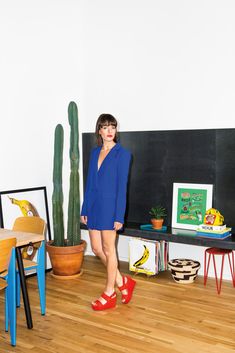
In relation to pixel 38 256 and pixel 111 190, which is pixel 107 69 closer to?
pixel 111 190

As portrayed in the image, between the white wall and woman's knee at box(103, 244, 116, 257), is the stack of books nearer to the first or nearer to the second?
the white wall

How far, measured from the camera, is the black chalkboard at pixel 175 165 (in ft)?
12.7

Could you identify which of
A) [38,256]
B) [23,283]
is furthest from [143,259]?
[23,283]

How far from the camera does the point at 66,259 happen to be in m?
4.00

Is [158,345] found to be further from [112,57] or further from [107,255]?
[112,57]

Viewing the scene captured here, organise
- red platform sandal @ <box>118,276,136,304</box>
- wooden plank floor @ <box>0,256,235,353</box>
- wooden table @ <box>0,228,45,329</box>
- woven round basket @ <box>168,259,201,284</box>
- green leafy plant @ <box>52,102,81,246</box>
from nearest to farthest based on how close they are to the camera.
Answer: wooden plank floor @ <box>0,256,235,353</box> < wooden table @ <box>0,228,45,329</box> < red platform sandal @ <box>118,276,136,304</box> < woven round basket @ <box>168,259,201,284</box> < green leafy plant @ <box>52,102,81,246</box>

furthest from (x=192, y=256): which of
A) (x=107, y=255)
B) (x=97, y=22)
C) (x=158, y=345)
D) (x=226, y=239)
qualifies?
(x=97, y=22)

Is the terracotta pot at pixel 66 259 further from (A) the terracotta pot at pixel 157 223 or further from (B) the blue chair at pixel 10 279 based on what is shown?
(B) the blue chair at pixel 10 279

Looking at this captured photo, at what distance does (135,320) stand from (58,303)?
69 cm

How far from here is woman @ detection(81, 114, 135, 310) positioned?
318 centimetres

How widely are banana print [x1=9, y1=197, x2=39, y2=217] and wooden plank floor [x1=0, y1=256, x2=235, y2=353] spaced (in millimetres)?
668

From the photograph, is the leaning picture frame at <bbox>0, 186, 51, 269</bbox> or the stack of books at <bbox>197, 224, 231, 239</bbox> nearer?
the stack of books at <bbox>197, 224, 231, 239</bbox>

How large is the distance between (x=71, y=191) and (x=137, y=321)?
1540 millimetres

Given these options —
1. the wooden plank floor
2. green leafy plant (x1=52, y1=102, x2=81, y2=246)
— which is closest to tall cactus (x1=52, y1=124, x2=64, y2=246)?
green leafy plant (x1=52, y1=102, x2=81, y2=246)
